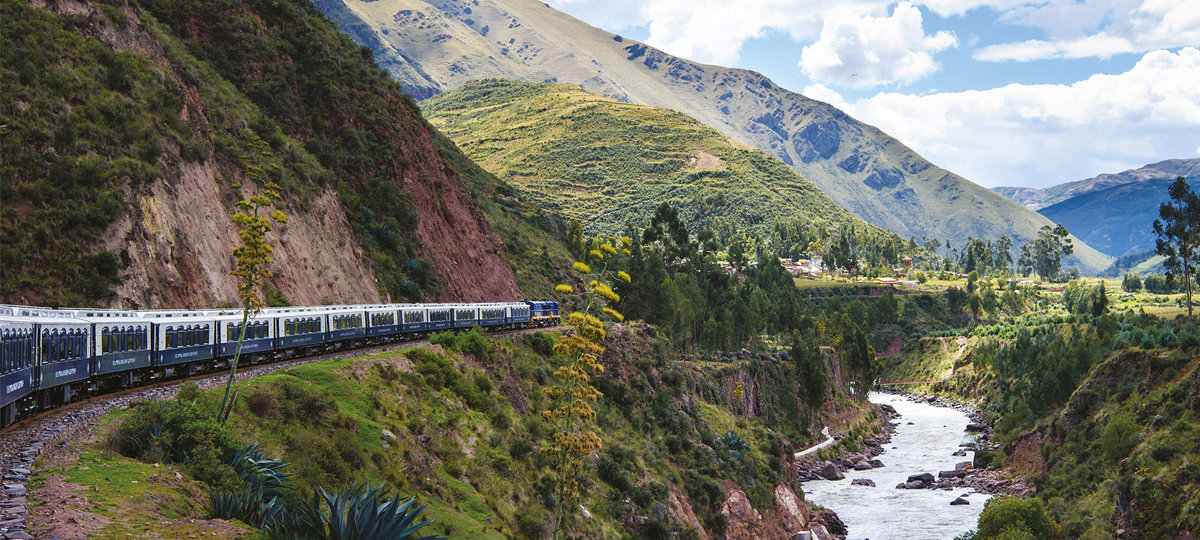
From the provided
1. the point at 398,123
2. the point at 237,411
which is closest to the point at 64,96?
the point at 237,411

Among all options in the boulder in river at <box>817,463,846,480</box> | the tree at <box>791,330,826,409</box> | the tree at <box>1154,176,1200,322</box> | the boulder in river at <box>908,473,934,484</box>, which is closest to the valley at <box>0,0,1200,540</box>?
the tree at <box>1154,176,1200,322</box>

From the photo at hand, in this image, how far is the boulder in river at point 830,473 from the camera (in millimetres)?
75875

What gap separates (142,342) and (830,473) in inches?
2584

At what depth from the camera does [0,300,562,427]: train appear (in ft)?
64.2

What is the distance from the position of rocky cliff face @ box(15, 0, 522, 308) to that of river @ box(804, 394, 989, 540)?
34.0 meters

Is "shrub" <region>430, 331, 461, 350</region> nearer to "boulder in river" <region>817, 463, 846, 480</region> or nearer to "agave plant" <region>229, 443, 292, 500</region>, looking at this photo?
"agave plant" <region>229, 443, 292, 500</region>

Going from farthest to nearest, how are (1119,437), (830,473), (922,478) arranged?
1. (830,473)
2. (922,478)
3. (1119,437)

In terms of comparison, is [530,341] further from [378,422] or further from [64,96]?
[64,96]

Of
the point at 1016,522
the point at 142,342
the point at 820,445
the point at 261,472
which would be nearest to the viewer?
the point at 261,472

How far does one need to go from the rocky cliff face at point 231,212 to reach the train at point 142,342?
18.1 ft

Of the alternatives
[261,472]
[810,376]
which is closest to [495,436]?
[261,472]

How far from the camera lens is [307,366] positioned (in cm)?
2784

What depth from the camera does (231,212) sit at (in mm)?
42406

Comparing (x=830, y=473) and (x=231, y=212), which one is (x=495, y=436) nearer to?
(x=231, y=212)
